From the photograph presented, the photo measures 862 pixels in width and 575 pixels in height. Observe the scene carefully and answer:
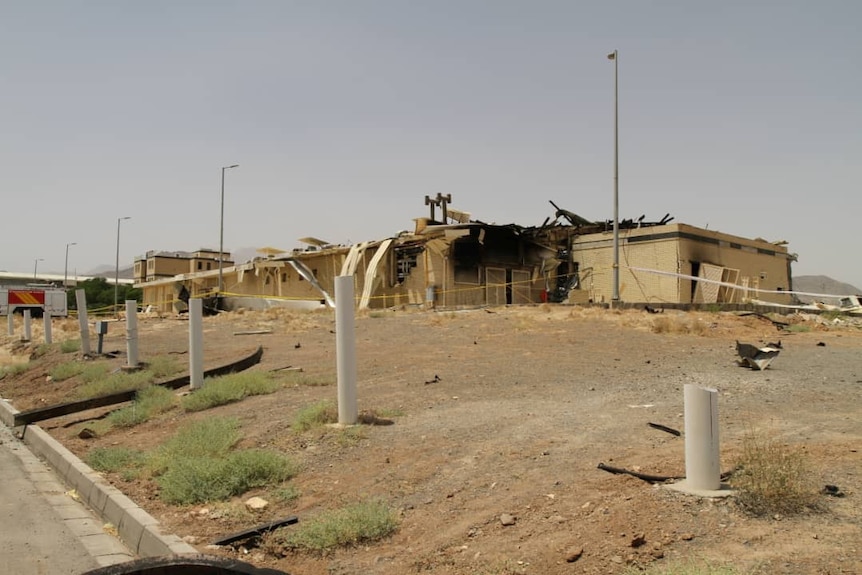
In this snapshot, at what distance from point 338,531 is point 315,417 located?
3.30m

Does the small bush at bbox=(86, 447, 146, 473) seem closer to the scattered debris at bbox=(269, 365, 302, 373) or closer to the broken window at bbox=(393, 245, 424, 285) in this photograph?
the scattered debris at bbox=(269, 365, 302, 373)

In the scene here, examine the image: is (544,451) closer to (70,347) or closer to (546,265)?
(70,347)

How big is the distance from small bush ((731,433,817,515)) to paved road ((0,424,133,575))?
4768 mm

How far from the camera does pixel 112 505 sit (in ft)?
21.2

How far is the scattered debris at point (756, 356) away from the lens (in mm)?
10797

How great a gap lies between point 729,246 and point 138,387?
27.1 metres

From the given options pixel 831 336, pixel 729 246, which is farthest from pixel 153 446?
pixel 729 246

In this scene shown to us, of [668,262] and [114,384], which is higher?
[668,262]

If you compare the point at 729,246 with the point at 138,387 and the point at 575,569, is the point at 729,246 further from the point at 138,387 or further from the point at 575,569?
the point at 575,569

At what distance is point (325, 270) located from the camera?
38125 mm

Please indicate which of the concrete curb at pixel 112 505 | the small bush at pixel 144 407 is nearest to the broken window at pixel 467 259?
the small bush at pixel 144 407

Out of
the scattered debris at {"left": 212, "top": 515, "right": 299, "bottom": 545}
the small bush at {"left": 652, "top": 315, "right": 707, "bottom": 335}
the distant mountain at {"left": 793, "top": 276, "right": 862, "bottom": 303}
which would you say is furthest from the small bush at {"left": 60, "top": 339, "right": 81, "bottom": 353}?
the distant mountain at {"left": 793, "top": 276, "right": 862, "bottom": 303}

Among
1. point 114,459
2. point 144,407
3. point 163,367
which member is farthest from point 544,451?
point 163,367

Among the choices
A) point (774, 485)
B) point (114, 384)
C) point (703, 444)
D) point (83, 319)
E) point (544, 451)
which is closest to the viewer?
point (774, 485)
